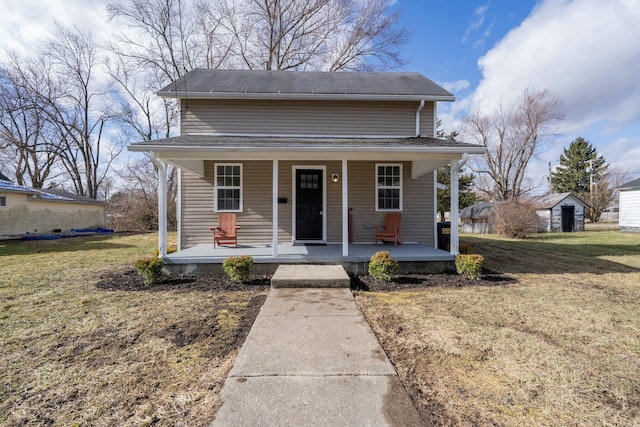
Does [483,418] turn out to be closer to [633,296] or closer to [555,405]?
[555,405]

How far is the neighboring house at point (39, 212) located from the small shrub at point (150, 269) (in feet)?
43.6

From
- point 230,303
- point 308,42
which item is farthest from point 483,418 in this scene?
point 308,42

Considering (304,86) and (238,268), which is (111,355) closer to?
(238,268)

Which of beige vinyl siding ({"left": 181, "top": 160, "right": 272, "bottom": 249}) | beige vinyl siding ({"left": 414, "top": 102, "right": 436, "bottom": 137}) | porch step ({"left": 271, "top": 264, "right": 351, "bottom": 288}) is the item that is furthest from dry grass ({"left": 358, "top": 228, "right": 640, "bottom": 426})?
beige vinyl siding ({"left": 414, "top": 102, "right": 436, "bottom": 137})

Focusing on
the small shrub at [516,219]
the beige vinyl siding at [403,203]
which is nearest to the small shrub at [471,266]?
the beige vinyl siding at [403,203]

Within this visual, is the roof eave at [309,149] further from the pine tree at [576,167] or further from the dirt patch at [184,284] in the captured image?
the pine tree at [576,167]

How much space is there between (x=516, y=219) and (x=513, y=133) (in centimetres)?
1521

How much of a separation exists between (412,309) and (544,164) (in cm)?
4036

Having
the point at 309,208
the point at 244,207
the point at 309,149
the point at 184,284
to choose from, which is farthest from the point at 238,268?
the point at 309,208

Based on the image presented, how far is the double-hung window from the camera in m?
8.12

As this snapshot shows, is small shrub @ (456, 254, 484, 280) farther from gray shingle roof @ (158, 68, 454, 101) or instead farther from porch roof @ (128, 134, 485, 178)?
gray shingle roof @ (158, 68, 454, 101)

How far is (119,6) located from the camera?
14508 millimetres

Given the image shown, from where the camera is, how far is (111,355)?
2.76 m

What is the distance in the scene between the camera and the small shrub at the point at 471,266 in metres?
5.60
